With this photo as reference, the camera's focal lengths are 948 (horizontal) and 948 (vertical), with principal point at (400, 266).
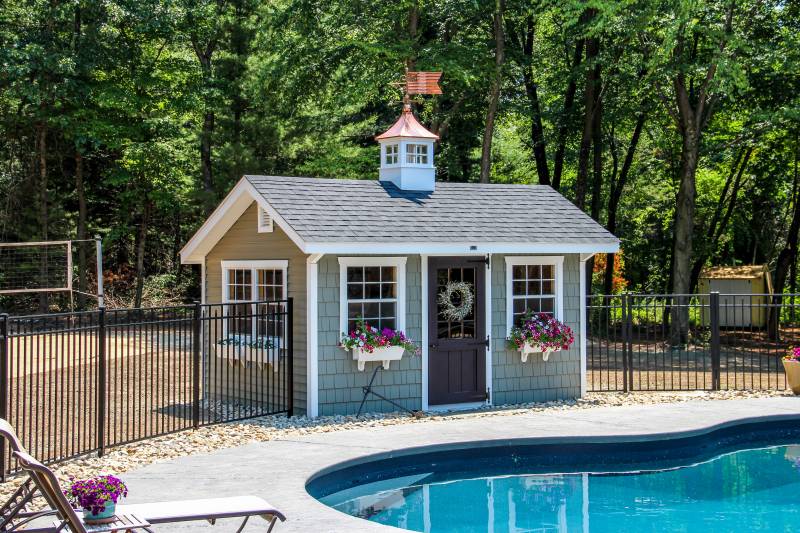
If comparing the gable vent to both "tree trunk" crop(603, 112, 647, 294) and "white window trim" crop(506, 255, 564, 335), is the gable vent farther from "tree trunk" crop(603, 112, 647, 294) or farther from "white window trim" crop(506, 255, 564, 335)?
"tree trunk" crop(603, 112, 647, 294)

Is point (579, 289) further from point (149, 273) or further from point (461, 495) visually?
point (149, 273)

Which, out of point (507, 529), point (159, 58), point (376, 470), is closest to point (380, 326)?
point (376, 470)

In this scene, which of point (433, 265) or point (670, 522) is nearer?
point (670, 522)

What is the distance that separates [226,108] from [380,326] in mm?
16585

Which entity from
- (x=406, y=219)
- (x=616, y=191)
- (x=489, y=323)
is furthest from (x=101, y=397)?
(x=616, y=191)

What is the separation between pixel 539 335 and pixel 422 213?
2.53m

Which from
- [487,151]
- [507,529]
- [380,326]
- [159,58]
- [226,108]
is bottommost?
[507,529]

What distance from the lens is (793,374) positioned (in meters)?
15.1

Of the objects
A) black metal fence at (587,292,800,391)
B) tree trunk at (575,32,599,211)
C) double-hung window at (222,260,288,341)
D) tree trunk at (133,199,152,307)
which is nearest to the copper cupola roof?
double-hung window at (222,260,288,341)

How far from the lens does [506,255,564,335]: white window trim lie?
14297mm

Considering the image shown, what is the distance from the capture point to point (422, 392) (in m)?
13.7

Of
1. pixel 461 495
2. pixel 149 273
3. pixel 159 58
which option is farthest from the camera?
pixel 149 273

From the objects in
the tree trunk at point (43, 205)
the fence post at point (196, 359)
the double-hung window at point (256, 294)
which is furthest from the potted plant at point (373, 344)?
the tree trunk at point (43, 205)

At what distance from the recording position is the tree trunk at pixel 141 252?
28984mm
